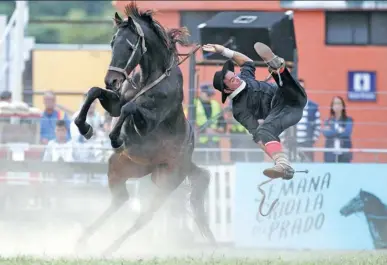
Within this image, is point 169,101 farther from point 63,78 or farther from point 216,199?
point 63,78

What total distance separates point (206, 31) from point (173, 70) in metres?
4.39

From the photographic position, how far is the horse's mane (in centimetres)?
1126

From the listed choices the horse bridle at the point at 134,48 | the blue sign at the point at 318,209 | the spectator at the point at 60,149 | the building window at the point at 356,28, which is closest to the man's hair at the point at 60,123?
the spectator at the point at 60,149

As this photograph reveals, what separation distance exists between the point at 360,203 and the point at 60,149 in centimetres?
396

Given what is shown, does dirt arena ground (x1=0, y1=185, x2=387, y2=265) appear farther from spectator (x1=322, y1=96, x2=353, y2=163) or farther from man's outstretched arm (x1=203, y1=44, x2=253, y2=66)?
spectator (x1=322, y1=96, x2=353, y2=163)

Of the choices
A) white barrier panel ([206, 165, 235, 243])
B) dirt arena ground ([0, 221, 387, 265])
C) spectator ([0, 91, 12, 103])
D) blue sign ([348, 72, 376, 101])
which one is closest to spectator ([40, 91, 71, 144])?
spectator ([0, 91, 12, 103])

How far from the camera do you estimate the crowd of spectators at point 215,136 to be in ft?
48.9

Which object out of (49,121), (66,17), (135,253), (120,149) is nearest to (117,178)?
(120,149)

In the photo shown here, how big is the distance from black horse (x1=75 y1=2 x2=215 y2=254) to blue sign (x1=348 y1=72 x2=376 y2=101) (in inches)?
275

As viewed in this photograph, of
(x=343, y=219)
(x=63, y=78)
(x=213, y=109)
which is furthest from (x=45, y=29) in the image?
(x=343, y=219)

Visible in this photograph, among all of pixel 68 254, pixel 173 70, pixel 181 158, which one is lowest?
pixel 68 254

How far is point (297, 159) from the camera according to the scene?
1456 centimetres

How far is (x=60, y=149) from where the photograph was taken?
15.3m

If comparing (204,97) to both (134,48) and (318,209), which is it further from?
(134,48)
